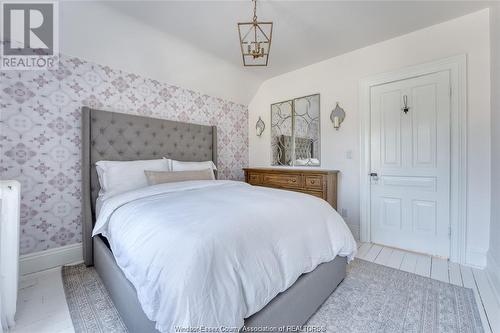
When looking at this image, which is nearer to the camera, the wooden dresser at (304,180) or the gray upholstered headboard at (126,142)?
the gray upholstered headboard at (126,142)

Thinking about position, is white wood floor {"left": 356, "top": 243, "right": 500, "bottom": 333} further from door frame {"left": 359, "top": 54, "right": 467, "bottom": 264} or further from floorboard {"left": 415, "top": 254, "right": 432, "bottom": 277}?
door frame {"left": 359, "top": 54, "right": 467, "bottom": 264}

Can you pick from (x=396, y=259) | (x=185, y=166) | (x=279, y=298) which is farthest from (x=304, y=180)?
(x=279, y=298)

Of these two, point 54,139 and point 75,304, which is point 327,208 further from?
point 54,139

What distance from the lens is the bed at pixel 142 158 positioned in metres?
1.20

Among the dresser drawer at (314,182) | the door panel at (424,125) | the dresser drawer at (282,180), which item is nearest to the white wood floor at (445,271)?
the dresser drawer at (314,182)

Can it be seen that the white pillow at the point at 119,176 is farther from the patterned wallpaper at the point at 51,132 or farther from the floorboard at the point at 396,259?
the floorboard at the point at 396,259

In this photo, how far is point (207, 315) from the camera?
34.0 inches

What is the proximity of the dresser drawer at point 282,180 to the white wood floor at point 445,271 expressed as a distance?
3.64 ft

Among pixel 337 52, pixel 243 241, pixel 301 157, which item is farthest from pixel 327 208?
pixel 337 52

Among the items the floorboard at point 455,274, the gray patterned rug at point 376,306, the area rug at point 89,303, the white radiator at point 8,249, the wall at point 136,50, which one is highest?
the wall at point 136,50

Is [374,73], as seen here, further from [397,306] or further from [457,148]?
[397,306]

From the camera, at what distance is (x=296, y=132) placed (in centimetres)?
354

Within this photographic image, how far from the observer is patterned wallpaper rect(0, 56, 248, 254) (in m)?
1.99

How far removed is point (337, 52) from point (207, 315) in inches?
127
